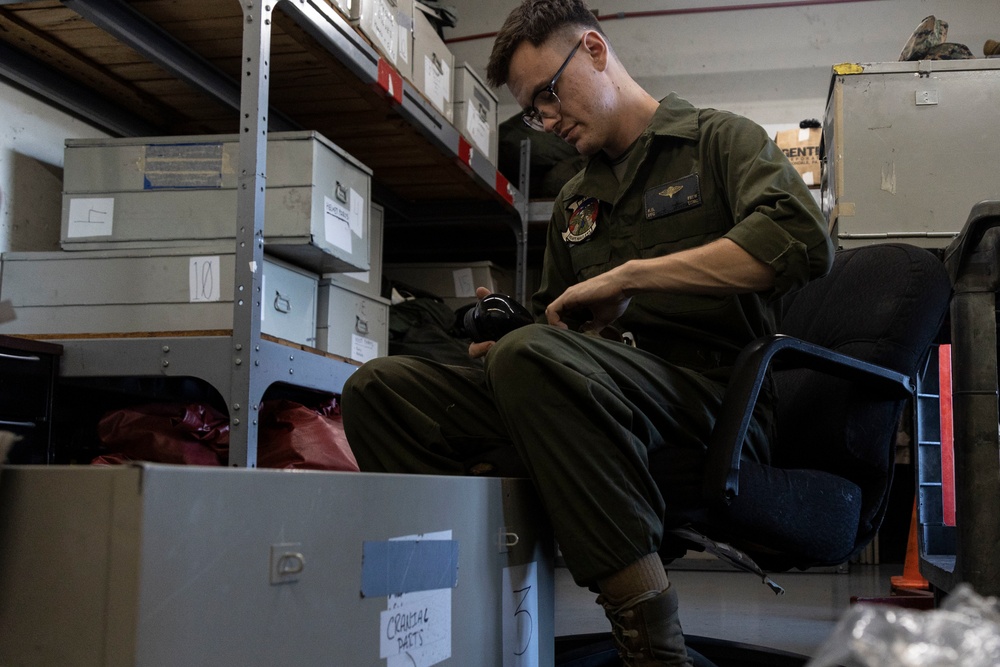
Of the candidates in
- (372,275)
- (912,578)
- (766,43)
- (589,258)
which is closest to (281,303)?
(372,275)

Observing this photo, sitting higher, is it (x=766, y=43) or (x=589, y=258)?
(x=766, y=43)

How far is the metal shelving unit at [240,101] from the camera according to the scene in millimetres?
1688

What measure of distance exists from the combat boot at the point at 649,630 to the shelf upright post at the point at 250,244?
0.96 m

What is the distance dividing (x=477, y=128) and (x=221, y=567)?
8.80 ft

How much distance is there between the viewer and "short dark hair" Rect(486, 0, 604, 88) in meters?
1.32

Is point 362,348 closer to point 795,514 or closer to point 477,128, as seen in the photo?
point 477,128

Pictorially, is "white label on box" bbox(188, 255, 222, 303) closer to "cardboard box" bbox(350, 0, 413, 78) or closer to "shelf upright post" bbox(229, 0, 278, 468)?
"shelf upright post" bbox(229, 0, 278, 468)

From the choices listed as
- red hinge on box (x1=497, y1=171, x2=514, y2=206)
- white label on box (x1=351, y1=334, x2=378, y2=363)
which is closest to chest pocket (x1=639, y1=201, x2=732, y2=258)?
white label on box (x1=351, y1=334, x2=378, y2=363)

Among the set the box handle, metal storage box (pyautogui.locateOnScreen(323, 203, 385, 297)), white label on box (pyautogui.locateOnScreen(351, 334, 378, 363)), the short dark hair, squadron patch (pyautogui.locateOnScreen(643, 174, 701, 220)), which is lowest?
white label on box (pyautogui.locateOnScreen(351, 334, 378, 363))

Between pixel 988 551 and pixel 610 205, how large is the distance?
2.15 feet

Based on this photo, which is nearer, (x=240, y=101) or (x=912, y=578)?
(x=240, y=101)

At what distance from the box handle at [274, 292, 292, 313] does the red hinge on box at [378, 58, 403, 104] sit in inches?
22.2

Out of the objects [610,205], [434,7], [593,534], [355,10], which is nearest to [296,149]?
[355,10]

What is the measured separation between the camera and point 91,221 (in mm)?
1951
